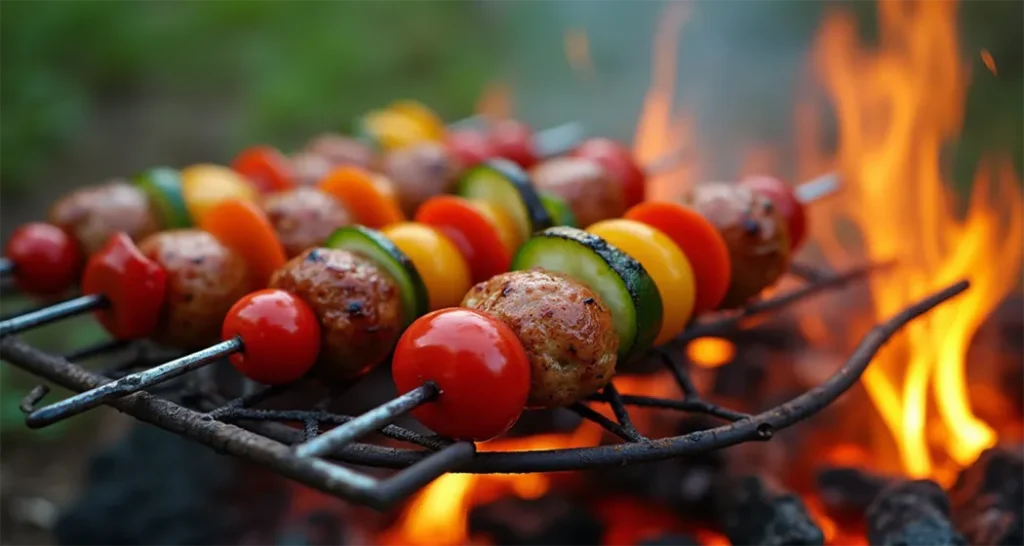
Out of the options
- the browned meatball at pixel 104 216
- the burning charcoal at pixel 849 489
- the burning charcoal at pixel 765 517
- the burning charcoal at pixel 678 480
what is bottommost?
the burning charcoal at pixel 678 480

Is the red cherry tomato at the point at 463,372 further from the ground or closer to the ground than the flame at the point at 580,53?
closer to the ground

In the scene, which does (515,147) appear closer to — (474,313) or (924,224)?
(924,224)

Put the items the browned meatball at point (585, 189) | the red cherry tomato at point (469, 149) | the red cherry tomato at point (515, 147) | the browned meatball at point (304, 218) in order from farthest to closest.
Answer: the red cherry tomato at point (515, 147) → the red cherry tomato at point (469, 149) → the browned meatball at point (585, 189) → the browned meatball at point (304, 218)

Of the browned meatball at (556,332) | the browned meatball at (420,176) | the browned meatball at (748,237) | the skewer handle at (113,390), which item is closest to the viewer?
the skewer handle at (113,390)

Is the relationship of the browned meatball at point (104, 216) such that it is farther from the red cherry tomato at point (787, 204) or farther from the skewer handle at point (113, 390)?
the red cherry tomato at point (787, 204)

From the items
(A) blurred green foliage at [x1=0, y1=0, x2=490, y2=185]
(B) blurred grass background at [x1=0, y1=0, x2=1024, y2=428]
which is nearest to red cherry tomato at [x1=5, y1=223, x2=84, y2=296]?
(B) blurred grass background at [x1=0, y1=0, x2=1024, y2=428]

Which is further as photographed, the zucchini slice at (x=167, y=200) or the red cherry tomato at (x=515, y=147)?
the red cherry tomato at (x=515, y=147)

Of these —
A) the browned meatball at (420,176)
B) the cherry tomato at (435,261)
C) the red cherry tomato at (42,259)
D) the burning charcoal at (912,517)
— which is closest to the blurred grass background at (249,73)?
the browned meatball at (420,176)

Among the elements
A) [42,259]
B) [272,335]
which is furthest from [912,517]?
[42,259]
